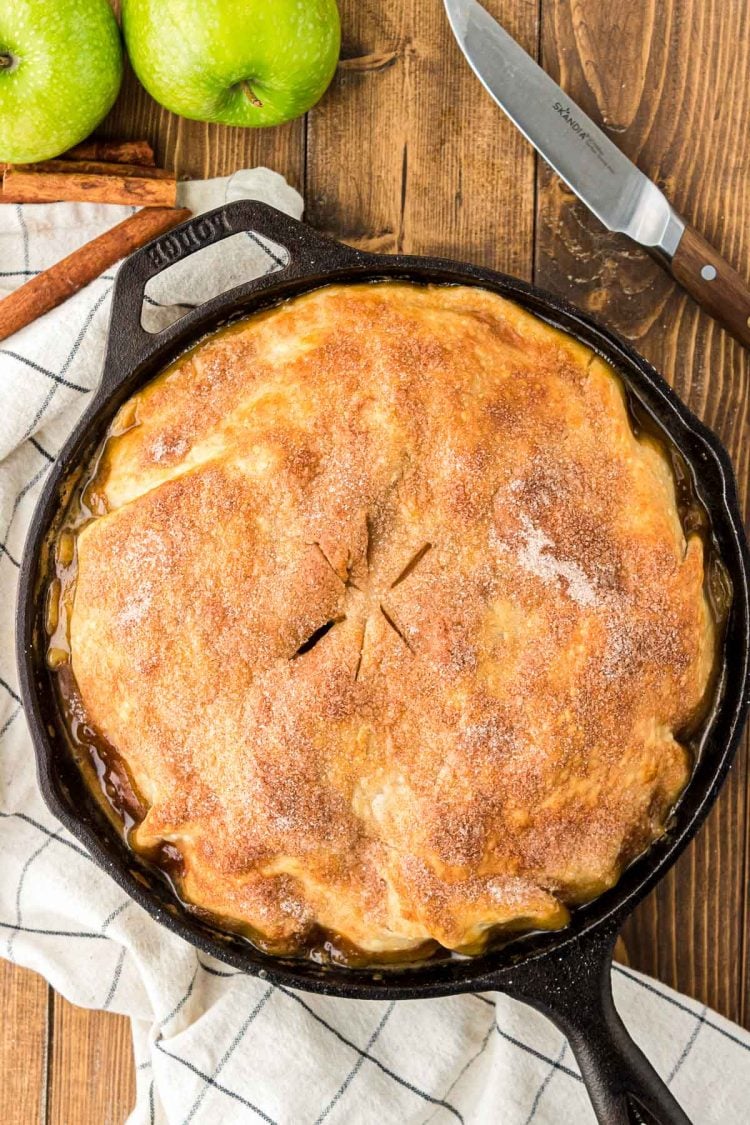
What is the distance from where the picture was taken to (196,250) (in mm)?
1521

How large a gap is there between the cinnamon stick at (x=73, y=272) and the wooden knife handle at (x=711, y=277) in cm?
89

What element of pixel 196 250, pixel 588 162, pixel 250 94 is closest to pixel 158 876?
pixel 196 250

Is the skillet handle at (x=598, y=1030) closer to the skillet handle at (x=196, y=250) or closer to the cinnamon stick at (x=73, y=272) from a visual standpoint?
the skillet handle at (x=196, y=250)

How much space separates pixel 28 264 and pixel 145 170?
0.26 m

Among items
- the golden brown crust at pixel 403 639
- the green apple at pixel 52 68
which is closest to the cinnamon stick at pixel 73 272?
the green apple at pixel 52 68

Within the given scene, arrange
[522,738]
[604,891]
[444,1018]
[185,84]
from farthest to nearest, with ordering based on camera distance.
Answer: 1. [444,1018]
2. [185,84]
3. [604,891]
4. [522,738]

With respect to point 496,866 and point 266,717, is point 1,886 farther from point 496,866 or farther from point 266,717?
point 496,866

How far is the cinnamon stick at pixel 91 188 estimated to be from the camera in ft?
5.87

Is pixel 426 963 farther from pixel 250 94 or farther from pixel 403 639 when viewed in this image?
pixel 250 94

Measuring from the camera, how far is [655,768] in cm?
147

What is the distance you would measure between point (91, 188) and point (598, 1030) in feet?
5.07

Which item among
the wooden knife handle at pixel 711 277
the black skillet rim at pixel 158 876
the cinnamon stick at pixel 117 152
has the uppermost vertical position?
the cinnamon stick at pixel 117 152

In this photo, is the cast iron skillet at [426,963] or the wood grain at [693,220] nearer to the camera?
the cast iron skillet at [426,963]

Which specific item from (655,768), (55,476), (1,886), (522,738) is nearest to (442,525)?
(522,738)
